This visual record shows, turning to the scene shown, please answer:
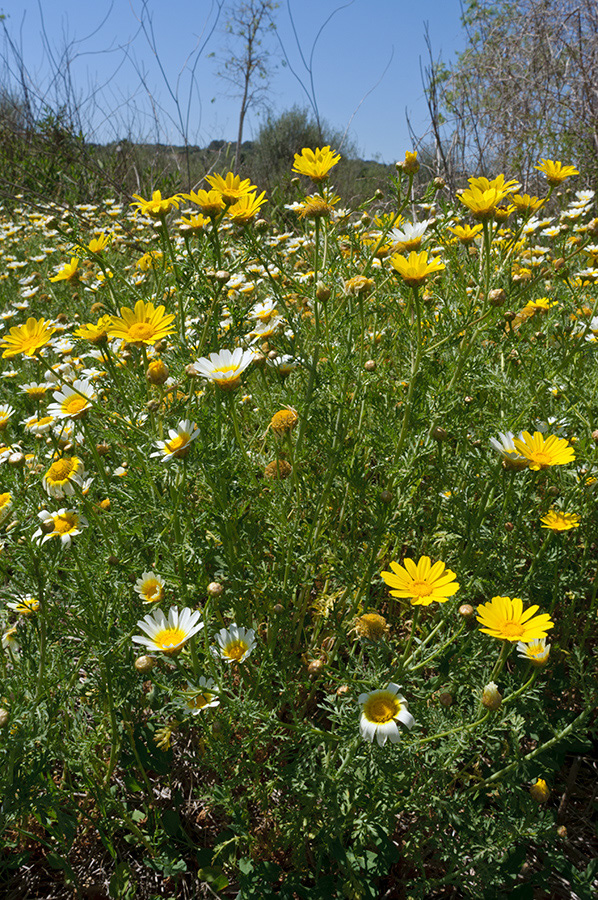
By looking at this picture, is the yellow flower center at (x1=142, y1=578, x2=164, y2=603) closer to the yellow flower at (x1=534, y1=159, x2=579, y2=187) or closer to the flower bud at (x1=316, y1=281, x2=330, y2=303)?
the flower bud at (x1=316, y1=281, x2=330, y2=303)

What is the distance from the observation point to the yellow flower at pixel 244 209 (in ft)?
5.44

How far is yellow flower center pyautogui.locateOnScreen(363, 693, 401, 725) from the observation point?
119 cm

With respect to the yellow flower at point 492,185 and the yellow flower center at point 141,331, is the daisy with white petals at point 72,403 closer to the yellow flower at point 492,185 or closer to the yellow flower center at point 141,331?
the yellow flower center at point 141,331

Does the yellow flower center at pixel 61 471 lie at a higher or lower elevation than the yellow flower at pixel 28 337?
lower

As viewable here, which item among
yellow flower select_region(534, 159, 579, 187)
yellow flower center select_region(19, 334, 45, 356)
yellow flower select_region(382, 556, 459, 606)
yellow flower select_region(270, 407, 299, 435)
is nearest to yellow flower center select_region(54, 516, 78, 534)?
yellow flower center select_region(19, 334, 45, 356)

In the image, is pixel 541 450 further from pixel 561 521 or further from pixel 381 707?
pixel 381 707

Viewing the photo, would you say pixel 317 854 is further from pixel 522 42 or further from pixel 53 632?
pixel 522 42

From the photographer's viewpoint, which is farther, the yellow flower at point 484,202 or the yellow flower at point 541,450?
the yellow flower at point 484,202

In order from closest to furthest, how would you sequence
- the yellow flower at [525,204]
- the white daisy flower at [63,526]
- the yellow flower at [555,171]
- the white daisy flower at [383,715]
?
the white daisy flower at [383,715] → the white daisy flower at [63,526] → the yellow flower at [525,204] → the yellow flower at [555,171]

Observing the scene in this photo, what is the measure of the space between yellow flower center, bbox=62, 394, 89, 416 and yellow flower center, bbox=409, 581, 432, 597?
113cm

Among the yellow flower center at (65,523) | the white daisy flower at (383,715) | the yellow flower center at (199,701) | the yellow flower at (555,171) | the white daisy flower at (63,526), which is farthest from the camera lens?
the yellow flower at (555,171)

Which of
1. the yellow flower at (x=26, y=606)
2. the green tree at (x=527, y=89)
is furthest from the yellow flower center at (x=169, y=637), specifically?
the green tree at (x=527, y=89)

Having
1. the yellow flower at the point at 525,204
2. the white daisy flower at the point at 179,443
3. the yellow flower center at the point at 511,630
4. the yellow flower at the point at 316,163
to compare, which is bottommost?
the yellow flower center at the point at 511,630

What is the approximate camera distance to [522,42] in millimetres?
7363
